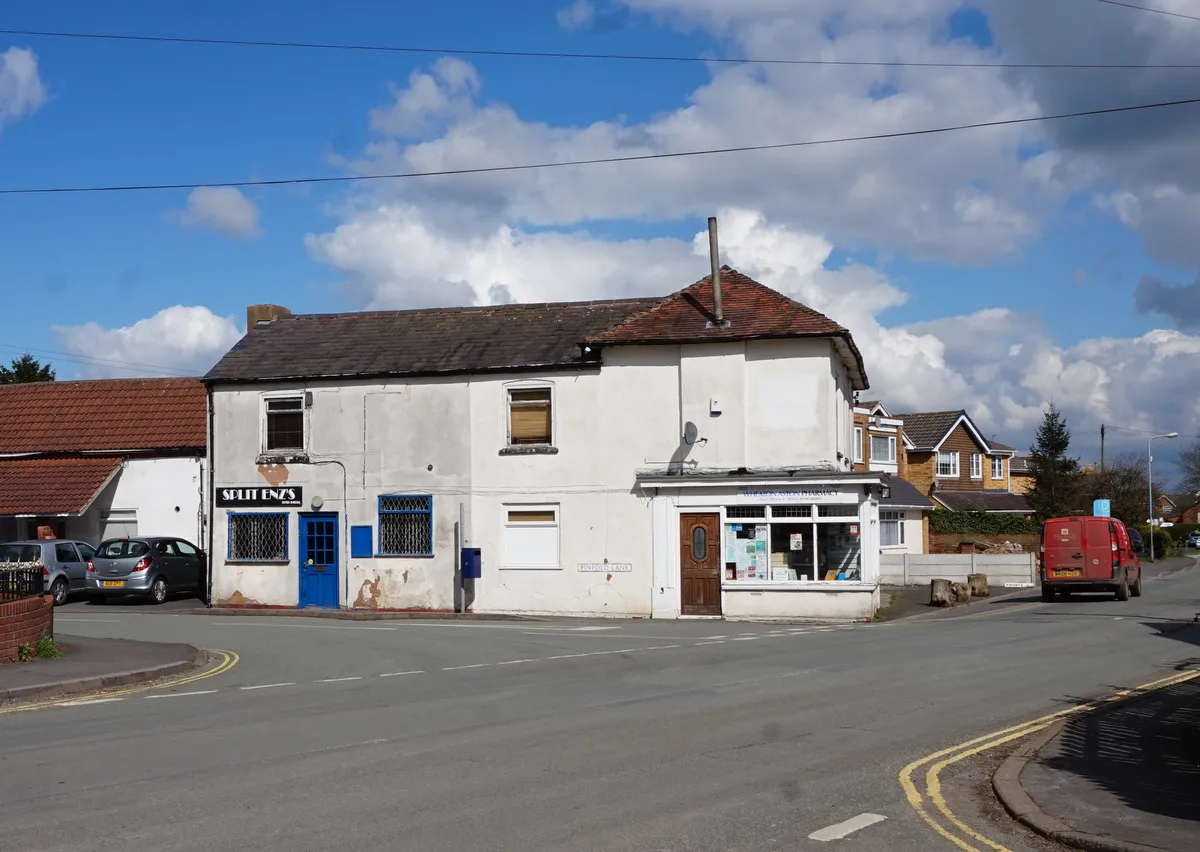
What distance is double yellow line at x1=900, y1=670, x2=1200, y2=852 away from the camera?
7766 mm

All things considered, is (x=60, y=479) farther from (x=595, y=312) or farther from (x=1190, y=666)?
(x=1190, y=666)

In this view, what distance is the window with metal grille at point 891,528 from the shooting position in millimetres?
52188

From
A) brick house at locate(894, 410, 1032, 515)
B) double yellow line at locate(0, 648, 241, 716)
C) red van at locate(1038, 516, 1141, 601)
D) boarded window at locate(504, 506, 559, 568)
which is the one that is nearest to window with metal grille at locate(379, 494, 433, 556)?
boarded window at locate(504, 506, 559, 568)

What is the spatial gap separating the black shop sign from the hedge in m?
37.8

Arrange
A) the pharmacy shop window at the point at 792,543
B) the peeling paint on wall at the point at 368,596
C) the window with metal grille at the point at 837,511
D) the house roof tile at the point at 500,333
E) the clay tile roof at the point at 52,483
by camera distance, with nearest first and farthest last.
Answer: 1. the window with metal grille at the point at 837,511
2. the pharmacy shop window at the point at 792,543
3. the house roof tile at the point at 500,333
4. the peeling paint on wall at the point at 368,596
5. the clay tile roof at the point at 52,483

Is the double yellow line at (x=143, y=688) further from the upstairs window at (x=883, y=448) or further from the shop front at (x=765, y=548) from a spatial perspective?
the upstairs window at (x=883, y=448)

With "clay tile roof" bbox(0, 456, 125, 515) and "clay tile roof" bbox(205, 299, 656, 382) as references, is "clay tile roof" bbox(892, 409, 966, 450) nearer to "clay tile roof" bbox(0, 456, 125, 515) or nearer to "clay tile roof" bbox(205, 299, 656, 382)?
"clay tile roof" bbox(205, 299, 656, 382)

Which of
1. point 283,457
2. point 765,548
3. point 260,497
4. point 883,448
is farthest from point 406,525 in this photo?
point 883,448

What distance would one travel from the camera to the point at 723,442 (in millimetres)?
27688

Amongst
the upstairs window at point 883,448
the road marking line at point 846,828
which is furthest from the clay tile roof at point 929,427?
the road marking line at point 846,828

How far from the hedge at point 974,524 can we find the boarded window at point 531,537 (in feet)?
116

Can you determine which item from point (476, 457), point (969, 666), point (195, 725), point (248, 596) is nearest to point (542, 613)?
point (476, 457)

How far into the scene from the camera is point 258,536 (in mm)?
30766

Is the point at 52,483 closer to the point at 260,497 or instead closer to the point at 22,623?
the point at 260,497
